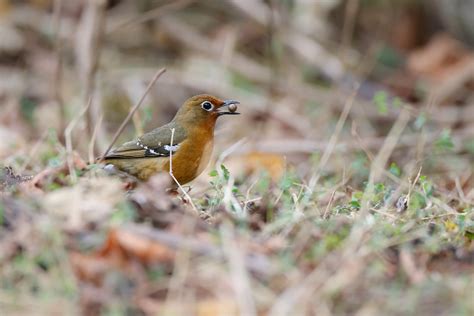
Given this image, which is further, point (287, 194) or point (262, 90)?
point (262, 90)

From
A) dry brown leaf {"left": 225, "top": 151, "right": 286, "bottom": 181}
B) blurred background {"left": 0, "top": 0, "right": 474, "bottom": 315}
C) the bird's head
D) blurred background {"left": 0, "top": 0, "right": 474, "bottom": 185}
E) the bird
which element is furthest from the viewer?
blurred background {"left": 0, "top": 0, "right": 474, "bottom": 185}

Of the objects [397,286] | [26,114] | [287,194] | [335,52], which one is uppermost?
[397,286]

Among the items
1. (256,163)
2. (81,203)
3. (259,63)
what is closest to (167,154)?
(256,163)

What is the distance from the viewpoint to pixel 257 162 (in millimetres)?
8430

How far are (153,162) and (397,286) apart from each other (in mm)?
2862

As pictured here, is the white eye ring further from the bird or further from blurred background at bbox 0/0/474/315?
blurred background at bbox 0/0/474/315

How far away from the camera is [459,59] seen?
40.5 ft

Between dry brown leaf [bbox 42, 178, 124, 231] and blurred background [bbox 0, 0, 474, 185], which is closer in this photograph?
dry brown leaf [bbox 42, 178, 124, 231]

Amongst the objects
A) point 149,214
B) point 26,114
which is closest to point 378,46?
point 26,114

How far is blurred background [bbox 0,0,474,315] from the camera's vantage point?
12.7 ft

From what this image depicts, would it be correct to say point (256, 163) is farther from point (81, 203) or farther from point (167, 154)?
point (81, 203)

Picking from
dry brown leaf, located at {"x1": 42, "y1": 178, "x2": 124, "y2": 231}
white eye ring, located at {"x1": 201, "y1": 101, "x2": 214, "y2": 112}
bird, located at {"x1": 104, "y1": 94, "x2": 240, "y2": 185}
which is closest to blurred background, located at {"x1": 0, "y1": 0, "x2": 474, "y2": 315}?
dry brown leaf, located at {"x1": 42, "y1": 178, "x2": 124, "y2": 231}

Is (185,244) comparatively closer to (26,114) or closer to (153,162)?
(153,162)

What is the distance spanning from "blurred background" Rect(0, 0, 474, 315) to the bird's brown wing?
334 millimetres
